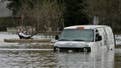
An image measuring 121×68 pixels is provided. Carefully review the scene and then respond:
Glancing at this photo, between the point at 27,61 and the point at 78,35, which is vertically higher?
the point at 78,35

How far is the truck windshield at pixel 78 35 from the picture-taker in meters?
24.2

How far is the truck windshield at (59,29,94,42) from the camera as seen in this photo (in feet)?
79.6

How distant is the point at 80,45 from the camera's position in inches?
910

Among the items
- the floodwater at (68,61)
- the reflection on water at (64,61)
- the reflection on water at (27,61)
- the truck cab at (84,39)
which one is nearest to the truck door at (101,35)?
the truck cab at (84,39)

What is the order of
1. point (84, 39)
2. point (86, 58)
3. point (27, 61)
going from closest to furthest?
point (27, 61), point (86, 58), point (84, 39)

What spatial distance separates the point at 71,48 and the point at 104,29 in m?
3.47

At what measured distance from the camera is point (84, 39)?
79.5 ft

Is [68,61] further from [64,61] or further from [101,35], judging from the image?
[101,35]

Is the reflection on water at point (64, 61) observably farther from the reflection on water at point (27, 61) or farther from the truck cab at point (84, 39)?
the truck cab at point (84, 39)

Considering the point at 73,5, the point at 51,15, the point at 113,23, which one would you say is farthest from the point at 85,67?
the point at 73,5

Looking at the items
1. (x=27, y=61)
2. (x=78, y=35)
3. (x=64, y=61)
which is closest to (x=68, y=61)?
(x=64, y=61)

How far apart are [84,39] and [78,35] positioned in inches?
20.4

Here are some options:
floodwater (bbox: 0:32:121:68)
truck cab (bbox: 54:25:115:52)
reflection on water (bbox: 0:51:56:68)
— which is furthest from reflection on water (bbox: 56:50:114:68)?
reflection on water (bbox: 0:51:56:68)

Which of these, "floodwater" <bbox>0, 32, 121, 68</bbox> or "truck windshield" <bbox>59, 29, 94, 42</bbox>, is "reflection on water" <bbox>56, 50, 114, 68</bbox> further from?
"truck windshield" <bbox>59, 29, 94, 42</bbox>
